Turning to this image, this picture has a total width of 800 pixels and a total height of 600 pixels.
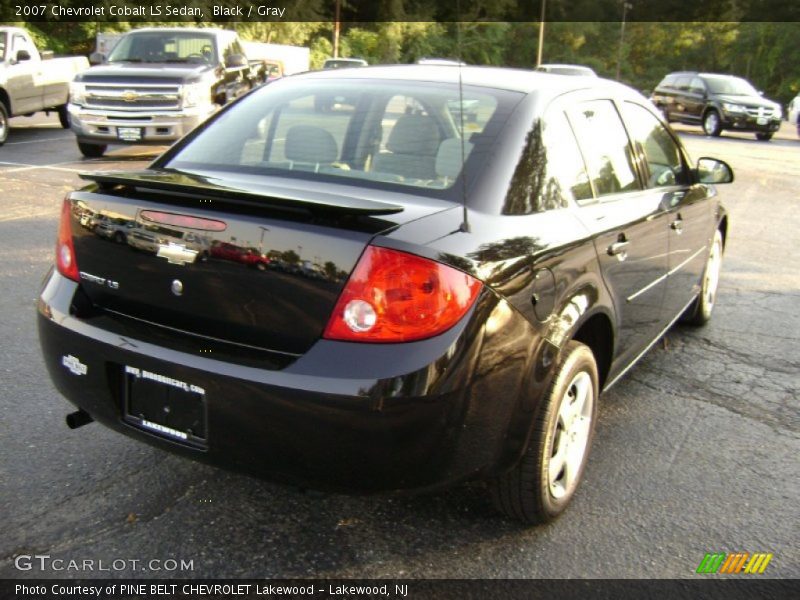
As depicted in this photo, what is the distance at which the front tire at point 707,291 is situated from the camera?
518 centimetres

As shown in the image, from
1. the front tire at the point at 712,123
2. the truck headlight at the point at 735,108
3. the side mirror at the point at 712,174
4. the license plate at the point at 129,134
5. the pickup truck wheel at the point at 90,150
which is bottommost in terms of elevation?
the front tire at the point at 712,123

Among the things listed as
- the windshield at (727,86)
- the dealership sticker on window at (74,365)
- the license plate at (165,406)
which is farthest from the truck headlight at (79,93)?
the windshield at (727,86)

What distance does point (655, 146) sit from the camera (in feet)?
13.7

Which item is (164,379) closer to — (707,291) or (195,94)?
(707,291)

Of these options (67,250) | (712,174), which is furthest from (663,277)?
(67,250)

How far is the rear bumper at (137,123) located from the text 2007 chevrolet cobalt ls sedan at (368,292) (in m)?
8.48

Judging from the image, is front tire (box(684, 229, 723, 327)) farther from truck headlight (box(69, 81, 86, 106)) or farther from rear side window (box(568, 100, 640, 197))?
truck headlight (box(69, 81, 86, 106))

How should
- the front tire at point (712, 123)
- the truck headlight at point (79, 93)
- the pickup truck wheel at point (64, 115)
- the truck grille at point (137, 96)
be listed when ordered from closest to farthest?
the truck grille at point (137, 96) < the truck headlight at point (79, 93) < the pickup truck wheel at point (64, 115) < the front tire at point (712, 123)

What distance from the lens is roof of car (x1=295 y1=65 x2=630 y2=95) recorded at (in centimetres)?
323

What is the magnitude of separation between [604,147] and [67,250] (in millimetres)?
2276

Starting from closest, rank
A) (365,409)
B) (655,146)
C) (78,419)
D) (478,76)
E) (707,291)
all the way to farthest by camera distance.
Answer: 1. (365,409)
2. (78,419)
3. (478,76)
4. (655,146)
5. (707,291)

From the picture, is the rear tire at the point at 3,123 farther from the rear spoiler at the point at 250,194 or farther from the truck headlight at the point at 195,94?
the rear spoiler at the point at 250,194

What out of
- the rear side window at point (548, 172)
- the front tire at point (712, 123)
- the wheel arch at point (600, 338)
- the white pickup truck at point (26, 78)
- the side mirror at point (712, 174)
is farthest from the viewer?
the front tire at point (712, 123)

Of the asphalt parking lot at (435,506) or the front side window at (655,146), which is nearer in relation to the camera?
the asphalt parking lot at (435,506)
